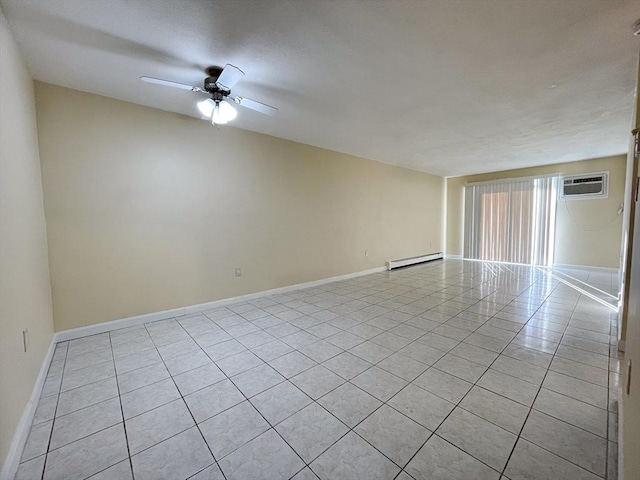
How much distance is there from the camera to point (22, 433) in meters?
1.41

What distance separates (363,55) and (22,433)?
320 centimetres

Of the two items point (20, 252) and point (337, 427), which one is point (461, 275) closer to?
point (337, 427)

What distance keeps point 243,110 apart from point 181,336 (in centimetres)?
262

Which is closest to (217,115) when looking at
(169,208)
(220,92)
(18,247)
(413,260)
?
(220,92)

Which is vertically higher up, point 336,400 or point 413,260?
point 413,260

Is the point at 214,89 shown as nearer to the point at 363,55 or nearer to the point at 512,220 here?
the point at 363,55

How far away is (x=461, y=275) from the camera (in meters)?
5.50

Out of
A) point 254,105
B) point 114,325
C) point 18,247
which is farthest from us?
point 114,325

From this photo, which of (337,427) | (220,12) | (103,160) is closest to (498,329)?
(337,427)

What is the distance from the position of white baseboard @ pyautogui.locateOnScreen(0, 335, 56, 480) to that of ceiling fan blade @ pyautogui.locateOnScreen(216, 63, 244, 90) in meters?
2.50

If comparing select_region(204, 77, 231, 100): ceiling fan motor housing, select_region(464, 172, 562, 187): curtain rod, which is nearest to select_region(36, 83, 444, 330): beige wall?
select_region(204, 77, 231, 100): ceiling fan motor housing

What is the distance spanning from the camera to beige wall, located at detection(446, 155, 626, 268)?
5.40 metres

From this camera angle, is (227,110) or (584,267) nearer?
(227,110)

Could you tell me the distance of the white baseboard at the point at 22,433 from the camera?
3.93 feet
